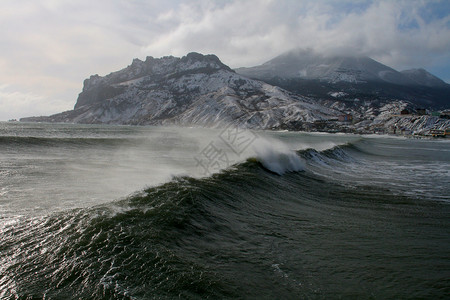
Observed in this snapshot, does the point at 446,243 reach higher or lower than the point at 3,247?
lower

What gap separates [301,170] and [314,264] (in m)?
16.7

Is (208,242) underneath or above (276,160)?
underneath

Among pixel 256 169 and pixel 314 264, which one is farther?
pixel 256 169

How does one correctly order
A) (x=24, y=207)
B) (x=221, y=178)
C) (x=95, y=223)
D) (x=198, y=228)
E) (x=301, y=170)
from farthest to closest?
(x=301, y=170)
(x=221, y=178)
(x=24, y=207)
(x=198, y=228)
(x=95, y=223)

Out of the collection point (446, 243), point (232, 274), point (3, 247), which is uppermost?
point (3, 247)

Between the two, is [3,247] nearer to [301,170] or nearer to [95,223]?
[95,223]

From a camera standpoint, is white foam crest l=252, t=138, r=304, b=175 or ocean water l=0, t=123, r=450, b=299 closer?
ocean water l=0, t=123, r=450, b=299

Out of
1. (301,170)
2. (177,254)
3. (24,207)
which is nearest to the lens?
(177,254)

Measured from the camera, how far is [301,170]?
76.7 ft

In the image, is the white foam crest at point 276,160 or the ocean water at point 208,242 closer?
the ocean water at point 208,242

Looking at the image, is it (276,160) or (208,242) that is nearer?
(208,242)

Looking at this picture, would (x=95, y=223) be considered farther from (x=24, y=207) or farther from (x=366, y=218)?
(x=366, y=218)

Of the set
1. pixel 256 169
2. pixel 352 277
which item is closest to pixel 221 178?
pixel 256 169

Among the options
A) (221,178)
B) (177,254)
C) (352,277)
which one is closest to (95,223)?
(177,254)
